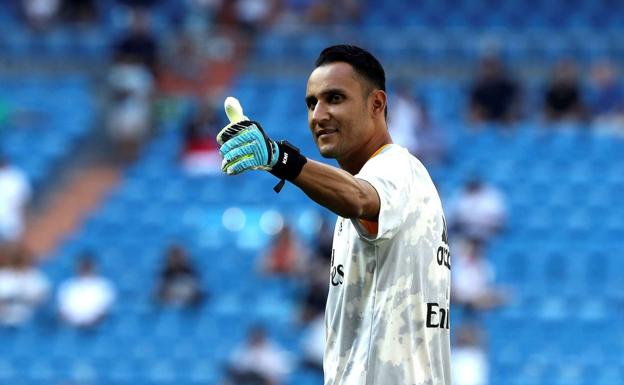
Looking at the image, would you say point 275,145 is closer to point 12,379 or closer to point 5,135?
point 12,379

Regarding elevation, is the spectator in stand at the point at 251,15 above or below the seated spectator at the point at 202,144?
above

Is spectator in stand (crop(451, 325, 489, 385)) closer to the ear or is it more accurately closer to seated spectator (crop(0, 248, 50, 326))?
seated spectator (crop(0, 248, 50, 326))

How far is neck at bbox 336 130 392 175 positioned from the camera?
14.1ft

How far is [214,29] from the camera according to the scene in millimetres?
17453

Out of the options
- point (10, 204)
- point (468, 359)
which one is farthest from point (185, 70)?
point (468, 359)

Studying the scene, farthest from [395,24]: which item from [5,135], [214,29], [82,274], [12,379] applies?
[12,379]

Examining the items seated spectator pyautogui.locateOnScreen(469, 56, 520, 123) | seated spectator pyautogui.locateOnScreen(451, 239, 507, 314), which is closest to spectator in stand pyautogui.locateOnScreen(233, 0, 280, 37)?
seated spectator pyautogui.locateOnScreen(469, 56, 520, 123)

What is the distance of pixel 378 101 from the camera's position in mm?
4305

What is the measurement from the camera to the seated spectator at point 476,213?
13719 mm

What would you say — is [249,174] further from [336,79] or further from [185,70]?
[336,79]

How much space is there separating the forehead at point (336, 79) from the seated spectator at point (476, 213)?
9.56 m

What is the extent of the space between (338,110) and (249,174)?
1156cm

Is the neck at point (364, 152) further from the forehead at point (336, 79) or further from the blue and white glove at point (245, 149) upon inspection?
the blue and white glove at point (245, 149)

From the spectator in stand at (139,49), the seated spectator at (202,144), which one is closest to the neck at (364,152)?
the seated spectator at (202,144)
